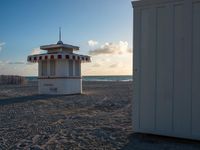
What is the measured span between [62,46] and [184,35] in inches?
403

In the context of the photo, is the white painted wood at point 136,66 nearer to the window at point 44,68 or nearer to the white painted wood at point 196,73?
the white painted wood at point 196,73

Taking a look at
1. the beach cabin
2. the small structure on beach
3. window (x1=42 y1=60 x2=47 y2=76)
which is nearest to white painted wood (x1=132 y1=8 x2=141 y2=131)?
the beach cabin

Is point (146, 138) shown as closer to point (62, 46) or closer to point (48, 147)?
point (48, 147)

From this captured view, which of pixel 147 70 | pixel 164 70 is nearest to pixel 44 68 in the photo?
pixel 147 70

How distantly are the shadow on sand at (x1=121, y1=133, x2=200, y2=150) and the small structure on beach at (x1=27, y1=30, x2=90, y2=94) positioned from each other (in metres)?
9.47

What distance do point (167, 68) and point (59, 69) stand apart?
9844 mm

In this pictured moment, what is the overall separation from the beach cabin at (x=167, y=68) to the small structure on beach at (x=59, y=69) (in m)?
9.00

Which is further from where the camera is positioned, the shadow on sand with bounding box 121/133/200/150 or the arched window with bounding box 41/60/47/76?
the arched window with bounding box 41/60/47/76

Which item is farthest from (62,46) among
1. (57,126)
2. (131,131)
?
(131,131)

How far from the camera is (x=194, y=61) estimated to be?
3.86 metres

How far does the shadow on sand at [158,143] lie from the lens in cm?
355

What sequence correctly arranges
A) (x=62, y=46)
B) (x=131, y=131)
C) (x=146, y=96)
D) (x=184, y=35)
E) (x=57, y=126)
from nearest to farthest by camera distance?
(x=184, y=35) → (x=146, y=96) → (x=131, y=131) → (x=57, y=126) → (x=62, y=46)

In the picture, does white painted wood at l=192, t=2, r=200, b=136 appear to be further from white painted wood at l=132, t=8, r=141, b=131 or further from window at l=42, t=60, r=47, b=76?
window at l=42, t=60, r=47, b=76

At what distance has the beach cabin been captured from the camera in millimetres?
3871
